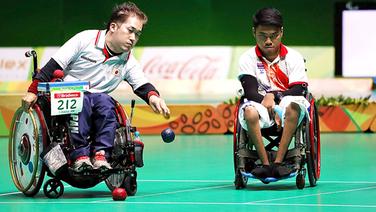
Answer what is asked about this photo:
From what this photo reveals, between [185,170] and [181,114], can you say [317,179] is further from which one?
[181,114]

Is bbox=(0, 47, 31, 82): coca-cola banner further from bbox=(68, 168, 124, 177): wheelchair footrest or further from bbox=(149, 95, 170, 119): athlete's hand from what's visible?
bbox=(68, 168, 124, 177): wheelchair footrest

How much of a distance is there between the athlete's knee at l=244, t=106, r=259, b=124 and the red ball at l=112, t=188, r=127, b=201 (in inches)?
38.5

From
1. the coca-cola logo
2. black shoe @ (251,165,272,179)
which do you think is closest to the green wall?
the coca-cola logo

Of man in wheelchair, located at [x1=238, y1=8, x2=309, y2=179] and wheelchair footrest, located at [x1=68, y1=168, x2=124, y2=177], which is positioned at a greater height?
man in wheelchair, located at [x1=238, y1=8, x2=309, y2=179]

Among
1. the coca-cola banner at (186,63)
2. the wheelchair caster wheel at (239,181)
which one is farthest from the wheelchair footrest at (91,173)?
the coca-cola banner at (186,63)

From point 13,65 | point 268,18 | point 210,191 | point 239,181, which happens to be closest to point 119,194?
point 210,191

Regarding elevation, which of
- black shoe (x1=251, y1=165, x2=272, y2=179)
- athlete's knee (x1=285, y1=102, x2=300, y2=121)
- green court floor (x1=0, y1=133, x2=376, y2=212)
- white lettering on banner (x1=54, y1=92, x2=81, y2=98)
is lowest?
green court floor (x1=0, y1=133, x2=376, y2=212)

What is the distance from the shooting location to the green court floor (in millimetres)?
6332

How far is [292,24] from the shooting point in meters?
16.5

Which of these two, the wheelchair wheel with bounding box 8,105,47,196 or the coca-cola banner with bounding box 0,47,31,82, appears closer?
the wheelchair wheel with bounding box 8,105,47,196

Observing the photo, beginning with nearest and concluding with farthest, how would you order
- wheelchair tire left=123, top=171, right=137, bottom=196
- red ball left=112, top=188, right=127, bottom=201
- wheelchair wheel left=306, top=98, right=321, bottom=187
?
red ball left=112, top=188, right=127, bottom=201, wheelchair tire left=123, top=171, right=137, bottom=196, wheelchair wheel left=306, top=98, right=321, bottom=187

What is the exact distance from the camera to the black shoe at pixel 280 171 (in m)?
7.02

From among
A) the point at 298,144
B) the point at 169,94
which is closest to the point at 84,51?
the point at 298,144

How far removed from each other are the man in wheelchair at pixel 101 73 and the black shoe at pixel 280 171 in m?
0.78
